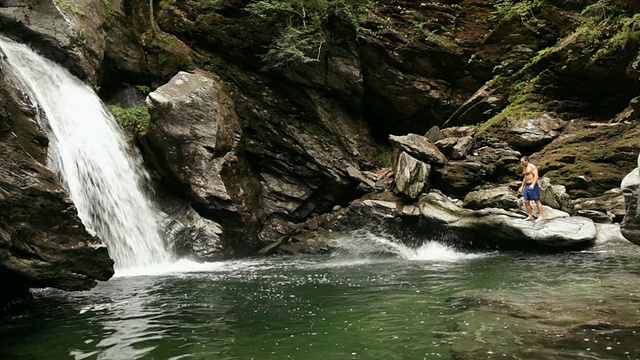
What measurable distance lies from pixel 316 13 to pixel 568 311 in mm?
18921

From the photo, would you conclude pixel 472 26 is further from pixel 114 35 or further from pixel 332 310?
pixel 332 310

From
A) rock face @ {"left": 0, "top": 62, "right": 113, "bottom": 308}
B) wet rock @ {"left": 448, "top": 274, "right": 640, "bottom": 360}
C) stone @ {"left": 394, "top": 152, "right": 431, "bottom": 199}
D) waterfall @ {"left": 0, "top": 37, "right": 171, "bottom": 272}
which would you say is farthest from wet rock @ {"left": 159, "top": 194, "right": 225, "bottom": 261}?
wet rock @ {"left": 448, "top": 274, "right": 640, "bottom": 360}

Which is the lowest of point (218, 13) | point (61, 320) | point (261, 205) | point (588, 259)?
point (588, 259)

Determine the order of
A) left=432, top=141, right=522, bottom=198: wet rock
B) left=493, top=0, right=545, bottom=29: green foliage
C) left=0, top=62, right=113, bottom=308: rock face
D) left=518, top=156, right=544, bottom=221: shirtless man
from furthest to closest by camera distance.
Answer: left=493, top=0, right=545, bottom=29: green foliage < left=432, top=141, right=522, bottom=198: wet rock < left=518, top=156, right=544, bottom=221: shirtless man < left=0, top=62, right=113, bottom=308: rock face

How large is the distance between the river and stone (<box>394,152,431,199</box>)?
19.0 ft

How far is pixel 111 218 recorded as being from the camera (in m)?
14.3

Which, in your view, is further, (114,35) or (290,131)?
(290,131)

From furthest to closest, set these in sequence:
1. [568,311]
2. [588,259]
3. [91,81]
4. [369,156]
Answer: [369,156], [91,81], [588,259], [568,311]

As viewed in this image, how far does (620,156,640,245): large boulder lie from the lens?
7.65 meters

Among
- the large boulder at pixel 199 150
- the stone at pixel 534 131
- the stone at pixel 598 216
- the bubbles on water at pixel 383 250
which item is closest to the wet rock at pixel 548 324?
the stone at pixel 598 216

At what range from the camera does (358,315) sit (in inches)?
290

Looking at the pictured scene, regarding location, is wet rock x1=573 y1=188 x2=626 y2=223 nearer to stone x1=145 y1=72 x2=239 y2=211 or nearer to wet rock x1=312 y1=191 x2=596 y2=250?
wet rock x1=312 y1=191 x2=596 y2=250

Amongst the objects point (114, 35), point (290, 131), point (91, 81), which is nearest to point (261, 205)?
point (290, 131)

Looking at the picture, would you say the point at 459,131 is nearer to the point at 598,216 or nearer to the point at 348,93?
the point at 348,93
